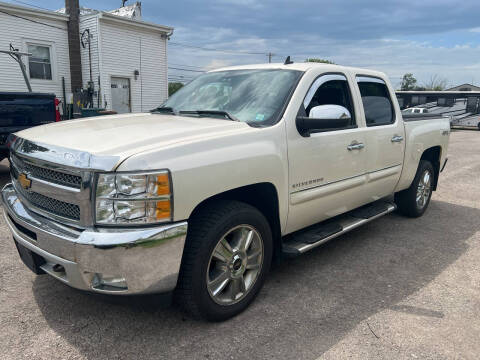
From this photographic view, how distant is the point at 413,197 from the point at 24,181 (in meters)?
4.61

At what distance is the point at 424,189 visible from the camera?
5.64m

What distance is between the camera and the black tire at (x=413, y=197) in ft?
17.5

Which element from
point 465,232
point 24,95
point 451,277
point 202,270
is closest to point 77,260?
point 202,270

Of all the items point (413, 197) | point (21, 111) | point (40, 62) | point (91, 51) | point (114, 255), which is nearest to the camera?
point (114, 255)

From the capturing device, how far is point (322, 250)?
432 cm

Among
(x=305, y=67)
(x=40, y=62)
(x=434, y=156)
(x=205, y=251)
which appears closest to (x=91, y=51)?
(x=40, y=62)

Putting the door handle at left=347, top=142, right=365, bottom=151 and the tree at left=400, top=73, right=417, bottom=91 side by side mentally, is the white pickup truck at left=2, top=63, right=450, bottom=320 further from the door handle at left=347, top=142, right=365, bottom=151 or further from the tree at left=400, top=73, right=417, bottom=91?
the tree at left=400, top=73, right=417, bottom=91

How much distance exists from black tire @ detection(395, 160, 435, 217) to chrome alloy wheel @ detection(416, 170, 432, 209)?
0.06ft

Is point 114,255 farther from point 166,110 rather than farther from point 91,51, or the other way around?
point 91,51

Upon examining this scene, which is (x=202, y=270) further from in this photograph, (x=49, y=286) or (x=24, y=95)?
(x=24, y=95)

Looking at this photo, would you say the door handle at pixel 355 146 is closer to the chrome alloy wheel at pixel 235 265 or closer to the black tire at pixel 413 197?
the chrome alloy wheel at pixel 235 265

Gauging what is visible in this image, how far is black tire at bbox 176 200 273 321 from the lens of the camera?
2.55 metres

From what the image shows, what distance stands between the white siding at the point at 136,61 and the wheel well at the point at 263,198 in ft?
46.6

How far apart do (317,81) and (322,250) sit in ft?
5.88
